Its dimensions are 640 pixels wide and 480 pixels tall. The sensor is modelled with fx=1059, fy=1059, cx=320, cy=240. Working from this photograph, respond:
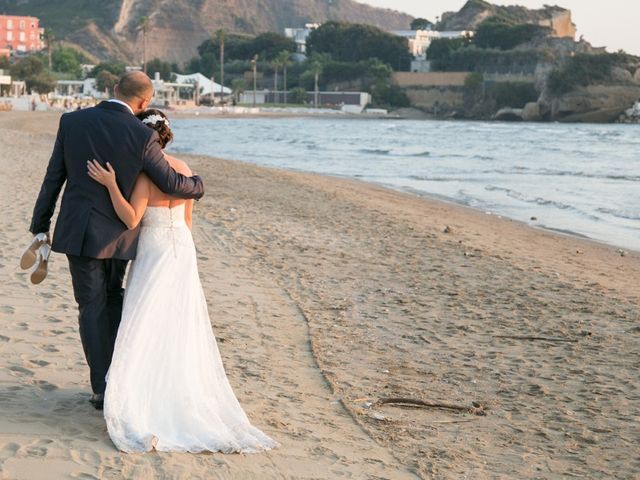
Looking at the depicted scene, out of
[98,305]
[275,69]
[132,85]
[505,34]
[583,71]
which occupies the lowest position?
[98,305]

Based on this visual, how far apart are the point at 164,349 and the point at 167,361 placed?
2.0 inches

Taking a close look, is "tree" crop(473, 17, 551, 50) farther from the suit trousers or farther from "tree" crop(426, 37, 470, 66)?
the suit trousers

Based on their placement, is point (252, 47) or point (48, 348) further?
point (252, 47)

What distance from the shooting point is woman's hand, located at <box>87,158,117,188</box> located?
4277 millimetres

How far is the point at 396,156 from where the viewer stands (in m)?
39.3

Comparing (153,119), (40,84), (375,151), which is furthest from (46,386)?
(40,84)

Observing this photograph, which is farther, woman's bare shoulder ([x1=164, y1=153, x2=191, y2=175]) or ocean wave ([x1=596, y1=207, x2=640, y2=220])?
ocean wave ([x1=596, y1=207, x2=640, y2=220])

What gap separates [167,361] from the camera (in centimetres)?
434

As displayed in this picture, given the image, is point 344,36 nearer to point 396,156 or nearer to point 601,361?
point 396,156

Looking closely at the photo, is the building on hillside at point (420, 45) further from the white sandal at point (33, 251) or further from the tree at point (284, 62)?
the white sandal at point (33, 251)

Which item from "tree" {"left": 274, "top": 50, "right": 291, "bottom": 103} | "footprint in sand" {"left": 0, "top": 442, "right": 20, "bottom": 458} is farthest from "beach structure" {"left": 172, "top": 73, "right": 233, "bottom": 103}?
"footprint in sand" {"left": 0, "top": 442, "right": 20, "bottom": 458}

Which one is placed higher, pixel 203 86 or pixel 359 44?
pixel 359 44

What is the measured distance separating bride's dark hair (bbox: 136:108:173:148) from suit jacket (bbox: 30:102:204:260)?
0.09 meters

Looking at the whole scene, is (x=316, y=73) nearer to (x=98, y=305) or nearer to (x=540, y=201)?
(x=540, y=201)
